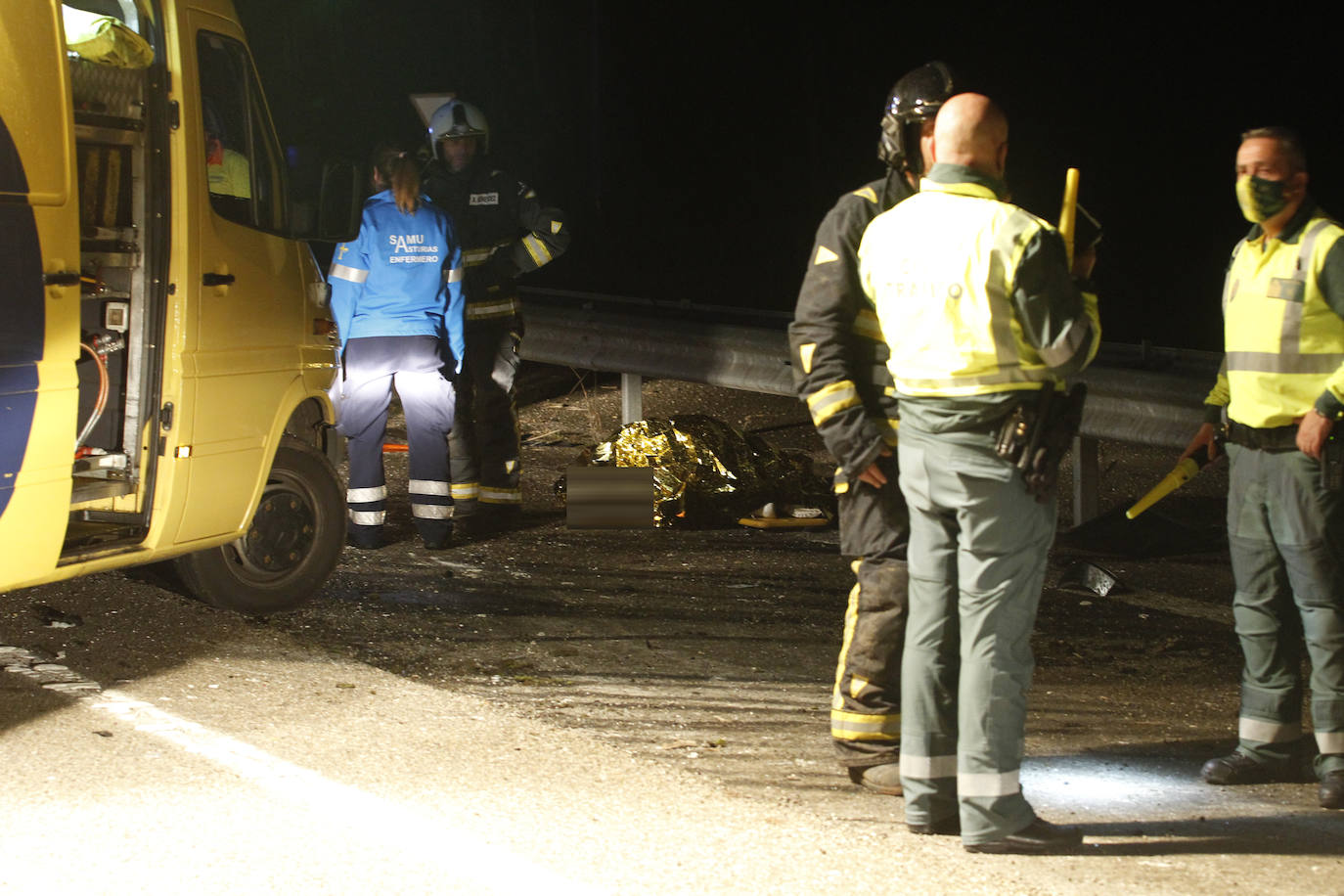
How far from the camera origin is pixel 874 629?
468cm

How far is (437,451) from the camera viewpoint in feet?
26.6

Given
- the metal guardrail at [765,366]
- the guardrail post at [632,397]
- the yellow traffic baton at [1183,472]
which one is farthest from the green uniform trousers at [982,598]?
the guardrail post at [632,397]

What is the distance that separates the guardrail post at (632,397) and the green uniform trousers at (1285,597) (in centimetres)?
547

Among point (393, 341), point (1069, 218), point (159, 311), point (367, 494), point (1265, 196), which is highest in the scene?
point (1265, 196)

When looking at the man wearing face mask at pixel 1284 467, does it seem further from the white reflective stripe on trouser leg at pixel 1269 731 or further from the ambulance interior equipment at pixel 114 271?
the ambulance interior equipment at pixel 114 271

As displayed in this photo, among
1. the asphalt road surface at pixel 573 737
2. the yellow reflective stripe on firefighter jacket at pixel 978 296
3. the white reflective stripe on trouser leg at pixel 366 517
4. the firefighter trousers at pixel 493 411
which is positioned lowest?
the asphalt road surface at pixel 573 737

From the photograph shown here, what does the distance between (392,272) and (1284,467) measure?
4.66 metres

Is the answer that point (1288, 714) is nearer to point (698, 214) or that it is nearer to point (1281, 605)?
point (1281, 605)

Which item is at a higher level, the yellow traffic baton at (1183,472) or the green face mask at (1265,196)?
the green face mask at (1265,196)

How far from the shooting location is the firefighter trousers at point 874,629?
4664 millimetres

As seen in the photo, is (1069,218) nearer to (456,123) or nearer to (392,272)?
(392,272)

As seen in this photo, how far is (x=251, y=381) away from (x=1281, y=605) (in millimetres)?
3849

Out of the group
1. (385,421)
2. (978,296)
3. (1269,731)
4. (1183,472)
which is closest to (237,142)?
(385,421)

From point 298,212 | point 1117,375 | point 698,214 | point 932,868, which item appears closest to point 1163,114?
point 698,214
